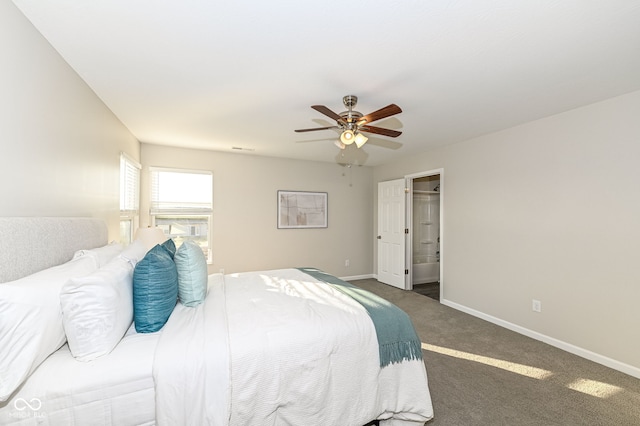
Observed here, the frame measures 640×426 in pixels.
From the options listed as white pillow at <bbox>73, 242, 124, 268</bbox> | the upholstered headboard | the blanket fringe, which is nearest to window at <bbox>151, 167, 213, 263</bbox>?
white pillow at <bbox>73, 242, 124, 268</bbox>

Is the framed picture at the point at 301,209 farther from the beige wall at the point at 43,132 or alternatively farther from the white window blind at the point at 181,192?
the beige wall at the point at 43,132

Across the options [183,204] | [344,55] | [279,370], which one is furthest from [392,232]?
[279,370]

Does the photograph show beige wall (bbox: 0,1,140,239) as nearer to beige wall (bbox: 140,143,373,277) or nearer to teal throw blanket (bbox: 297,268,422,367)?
beige wall (bbox: 140,143,373,277)

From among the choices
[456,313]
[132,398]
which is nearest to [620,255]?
[456,313]

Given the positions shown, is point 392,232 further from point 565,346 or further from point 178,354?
point 178,354

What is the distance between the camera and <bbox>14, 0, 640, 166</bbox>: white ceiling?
60.5 inches

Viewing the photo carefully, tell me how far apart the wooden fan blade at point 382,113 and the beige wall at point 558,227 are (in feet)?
6.99

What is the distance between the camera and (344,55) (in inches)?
76.7

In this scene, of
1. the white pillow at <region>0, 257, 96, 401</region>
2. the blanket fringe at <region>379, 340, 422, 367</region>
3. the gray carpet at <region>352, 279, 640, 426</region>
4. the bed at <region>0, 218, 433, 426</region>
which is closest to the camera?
the white pillow at <region>0, 257, 96, 401</region>

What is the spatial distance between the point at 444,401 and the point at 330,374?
111 cm

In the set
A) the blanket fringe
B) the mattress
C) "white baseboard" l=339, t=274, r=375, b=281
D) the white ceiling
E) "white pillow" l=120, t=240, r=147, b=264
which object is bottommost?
"white baseboard" l=339, t=274, r=375, b=281

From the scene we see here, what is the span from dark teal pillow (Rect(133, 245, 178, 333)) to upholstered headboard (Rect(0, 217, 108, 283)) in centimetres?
46

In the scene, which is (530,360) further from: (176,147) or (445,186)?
(176,147)

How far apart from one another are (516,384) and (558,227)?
69.9 inches
